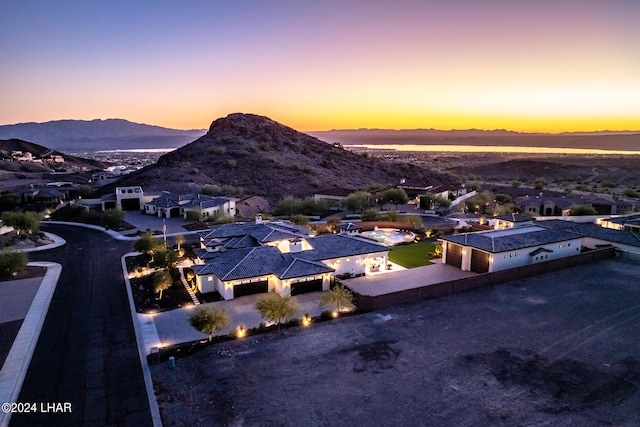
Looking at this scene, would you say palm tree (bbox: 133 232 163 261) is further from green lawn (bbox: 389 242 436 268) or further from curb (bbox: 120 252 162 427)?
green lawn (bbox: 389 242 436 268)

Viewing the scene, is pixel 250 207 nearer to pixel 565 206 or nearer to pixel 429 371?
pixel 565 206

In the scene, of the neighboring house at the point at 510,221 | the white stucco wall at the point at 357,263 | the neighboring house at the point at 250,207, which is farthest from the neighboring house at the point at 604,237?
→ the neighboring house at the point at 250,207

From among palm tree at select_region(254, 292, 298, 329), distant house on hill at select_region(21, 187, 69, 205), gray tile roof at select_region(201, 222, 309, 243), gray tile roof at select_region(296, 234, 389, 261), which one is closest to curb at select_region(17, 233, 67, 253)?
gray tile roof at select_region(201, 222, 309, 243)

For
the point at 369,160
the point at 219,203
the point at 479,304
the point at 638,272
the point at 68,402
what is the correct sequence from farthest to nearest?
the point at 369,160 → the point at 219,203 → the point at 638,272 → the point at 479,304 → the point at 68,402

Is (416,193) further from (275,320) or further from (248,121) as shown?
(248,121)

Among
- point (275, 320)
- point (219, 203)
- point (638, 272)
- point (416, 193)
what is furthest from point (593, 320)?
point (416, 193)

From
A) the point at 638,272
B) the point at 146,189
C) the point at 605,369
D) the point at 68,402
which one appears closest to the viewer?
the point at 68,402

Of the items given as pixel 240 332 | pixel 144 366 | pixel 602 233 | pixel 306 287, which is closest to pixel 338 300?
pixel 306 287
